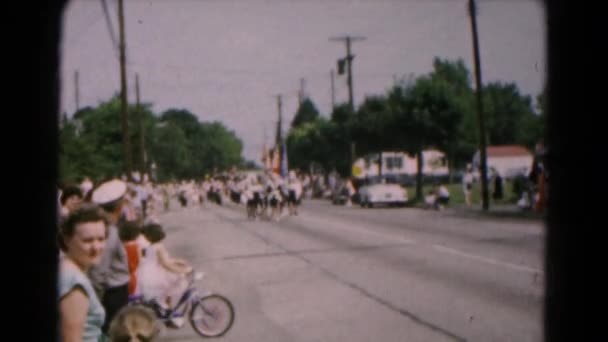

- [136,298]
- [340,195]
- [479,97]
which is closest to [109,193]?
[136,298]

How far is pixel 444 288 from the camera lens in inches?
432

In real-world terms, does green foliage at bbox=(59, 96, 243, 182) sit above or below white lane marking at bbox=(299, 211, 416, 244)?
above

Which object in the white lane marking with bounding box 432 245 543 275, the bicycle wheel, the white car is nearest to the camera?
the bicycle wheel

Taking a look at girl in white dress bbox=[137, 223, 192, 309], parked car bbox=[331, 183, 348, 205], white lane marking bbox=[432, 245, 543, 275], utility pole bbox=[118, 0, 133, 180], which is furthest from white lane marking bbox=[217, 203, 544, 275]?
parked car bbox=[331, 183, 348, 205]

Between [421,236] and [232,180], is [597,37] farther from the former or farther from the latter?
[232,180]

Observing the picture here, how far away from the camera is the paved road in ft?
27.7

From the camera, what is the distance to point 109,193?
5.54 meters

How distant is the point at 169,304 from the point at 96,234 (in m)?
4.60

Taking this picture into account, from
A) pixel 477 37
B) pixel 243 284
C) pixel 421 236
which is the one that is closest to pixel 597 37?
pixel 243 284

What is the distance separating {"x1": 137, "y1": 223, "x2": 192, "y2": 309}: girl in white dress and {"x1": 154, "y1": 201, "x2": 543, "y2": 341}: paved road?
0.74m

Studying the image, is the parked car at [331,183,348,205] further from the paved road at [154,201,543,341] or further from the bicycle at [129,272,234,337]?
the bicycle at [129,272,234,337]

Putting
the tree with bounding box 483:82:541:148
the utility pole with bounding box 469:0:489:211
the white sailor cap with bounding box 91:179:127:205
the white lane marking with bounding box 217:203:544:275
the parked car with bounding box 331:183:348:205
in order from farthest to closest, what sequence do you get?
1. the tree with bounding box 483:82:541:148
2. the parked car with bounding box 331:183:348:205
3. the utility pole with bounding box 469:0:489:211
4. the white lane marking with bounding box 217:203:544:275
5. the white sailor cap with bounding box 91:179:127:205

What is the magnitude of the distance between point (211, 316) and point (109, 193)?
11.5 feet

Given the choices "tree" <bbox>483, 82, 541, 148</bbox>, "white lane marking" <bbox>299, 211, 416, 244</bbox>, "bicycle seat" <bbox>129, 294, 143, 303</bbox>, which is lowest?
"white lane marking" <bbox>299, 211, 416, 244</bbox>
